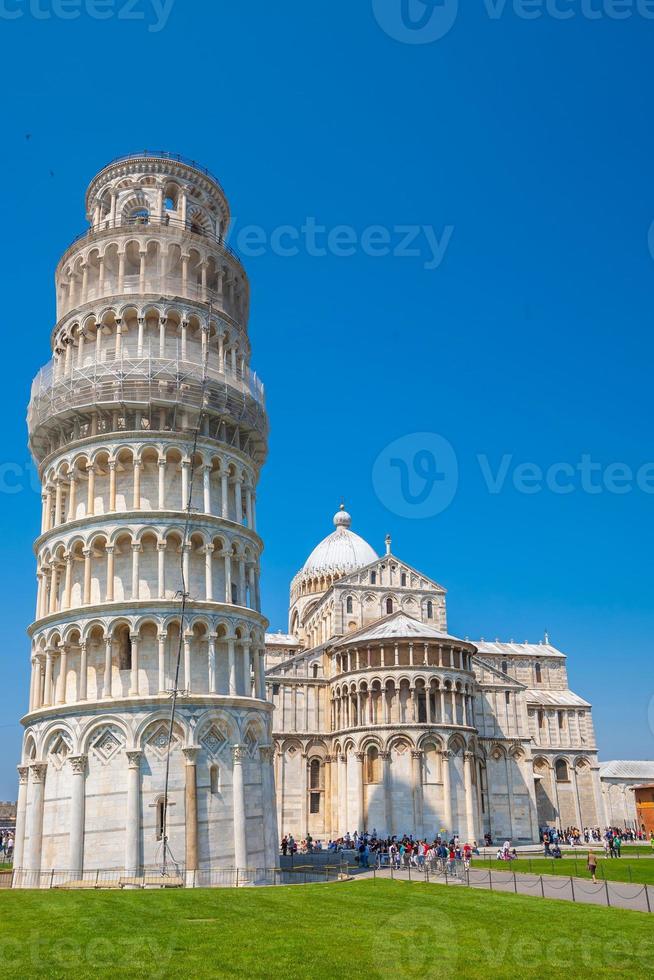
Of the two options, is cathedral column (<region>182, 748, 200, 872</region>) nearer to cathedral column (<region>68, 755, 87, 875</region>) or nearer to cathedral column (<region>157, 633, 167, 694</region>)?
cathedral column (<region>157, 633, 167, 694</region>)

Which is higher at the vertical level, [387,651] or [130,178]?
[130,178]

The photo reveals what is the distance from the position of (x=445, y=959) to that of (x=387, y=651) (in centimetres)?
4753

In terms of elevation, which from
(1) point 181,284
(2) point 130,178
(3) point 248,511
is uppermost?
(2) point 130,178

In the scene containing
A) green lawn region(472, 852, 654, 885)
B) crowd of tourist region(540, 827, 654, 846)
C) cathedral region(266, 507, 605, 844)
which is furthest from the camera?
crowd of tourist region(540, 827, 654, 846)

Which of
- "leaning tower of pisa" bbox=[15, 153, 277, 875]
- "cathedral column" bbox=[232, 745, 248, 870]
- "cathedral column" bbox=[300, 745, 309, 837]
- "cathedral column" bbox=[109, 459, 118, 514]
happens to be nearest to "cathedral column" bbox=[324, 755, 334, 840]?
"cathedral column" bbox=[300, 745, 309, 837]

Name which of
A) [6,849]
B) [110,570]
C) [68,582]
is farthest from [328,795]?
[110,570]

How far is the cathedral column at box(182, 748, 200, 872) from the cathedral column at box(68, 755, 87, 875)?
4276mm

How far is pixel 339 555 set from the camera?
292ft

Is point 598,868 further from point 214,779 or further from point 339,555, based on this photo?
point 339,555

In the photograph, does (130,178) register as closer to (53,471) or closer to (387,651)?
(53,471)

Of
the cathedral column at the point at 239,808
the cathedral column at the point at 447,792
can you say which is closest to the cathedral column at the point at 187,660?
the cathedral column at the point at 239,808

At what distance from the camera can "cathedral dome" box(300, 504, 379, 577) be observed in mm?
88188

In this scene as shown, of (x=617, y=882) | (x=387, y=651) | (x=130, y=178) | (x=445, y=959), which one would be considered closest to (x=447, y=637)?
(x=387, y=651)

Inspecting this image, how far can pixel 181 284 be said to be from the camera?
4525 centimetres
